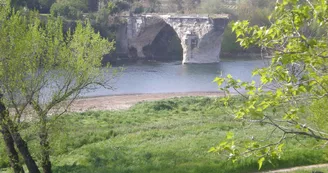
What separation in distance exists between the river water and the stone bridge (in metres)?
2.60

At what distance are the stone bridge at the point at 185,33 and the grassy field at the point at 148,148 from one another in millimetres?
37984

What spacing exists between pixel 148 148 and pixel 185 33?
48806 mm

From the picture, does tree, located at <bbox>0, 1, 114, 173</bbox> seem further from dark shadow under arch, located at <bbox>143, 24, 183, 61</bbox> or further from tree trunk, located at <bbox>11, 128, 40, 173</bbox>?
dark shadow under arch, located at <bbox>143, 24, 183, 61</bbox>

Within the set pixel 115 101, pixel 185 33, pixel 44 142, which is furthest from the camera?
pixel 185 33

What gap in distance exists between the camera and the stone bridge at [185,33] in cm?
6203

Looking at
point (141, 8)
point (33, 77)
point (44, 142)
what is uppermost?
point (141, 8)

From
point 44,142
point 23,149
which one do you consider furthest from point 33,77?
point 23,149

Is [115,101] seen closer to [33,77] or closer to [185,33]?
[33,77]

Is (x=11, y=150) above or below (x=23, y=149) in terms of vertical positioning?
below

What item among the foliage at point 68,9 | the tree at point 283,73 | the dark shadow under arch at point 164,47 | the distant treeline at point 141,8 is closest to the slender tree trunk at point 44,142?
the tree at point 283,73

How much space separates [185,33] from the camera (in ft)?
211

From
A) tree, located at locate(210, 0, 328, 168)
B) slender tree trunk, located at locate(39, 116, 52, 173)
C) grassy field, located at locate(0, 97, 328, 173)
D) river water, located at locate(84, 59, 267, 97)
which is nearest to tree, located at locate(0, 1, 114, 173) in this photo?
slender tree trunk, located at locate(39, 116, 52, 173)

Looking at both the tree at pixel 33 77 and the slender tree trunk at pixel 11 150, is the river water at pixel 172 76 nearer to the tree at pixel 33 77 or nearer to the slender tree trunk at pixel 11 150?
the tree at pixel 33 77

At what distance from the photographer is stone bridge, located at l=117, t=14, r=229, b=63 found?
204 feet
